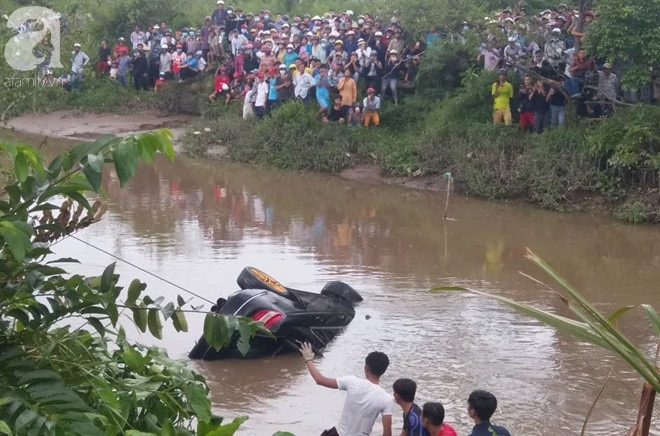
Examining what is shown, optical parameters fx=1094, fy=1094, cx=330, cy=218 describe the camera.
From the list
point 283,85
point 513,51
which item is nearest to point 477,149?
point 513,51

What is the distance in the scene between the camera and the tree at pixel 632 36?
18375mm

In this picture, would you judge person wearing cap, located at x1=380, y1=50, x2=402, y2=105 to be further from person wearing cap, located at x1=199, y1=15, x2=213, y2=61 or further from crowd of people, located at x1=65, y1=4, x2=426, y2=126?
person wearing cap, located at x1=199, y1=15, x2=213, y2=61

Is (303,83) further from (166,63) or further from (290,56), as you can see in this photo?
(166,63)

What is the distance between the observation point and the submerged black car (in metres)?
10.4

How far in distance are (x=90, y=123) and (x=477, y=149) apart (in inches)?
497

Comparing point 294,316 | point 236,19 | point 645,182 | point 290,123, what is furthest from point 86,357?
point 236,19

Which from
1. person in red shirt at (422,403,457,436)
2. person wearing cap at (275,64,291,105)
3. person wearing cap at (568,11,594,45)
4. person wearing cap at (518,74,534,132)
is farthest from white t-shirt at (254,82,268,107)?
person in red shirt at (422,403,457,436)

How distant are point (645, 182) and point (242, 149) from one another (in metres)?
9.46

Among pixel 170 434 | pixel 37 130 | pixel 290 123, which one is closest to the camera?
pixel 170 434

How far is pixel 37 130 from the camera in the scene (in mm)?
29359

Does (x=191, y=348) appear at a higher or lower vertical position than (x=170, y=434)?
lower

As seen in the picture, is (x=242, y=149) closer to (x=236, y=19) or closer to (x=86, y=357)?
(x=236, y=19)

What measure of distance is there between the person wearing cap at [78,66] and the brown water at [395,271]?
8467mm

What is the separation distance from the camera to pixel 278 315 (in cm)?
1037
